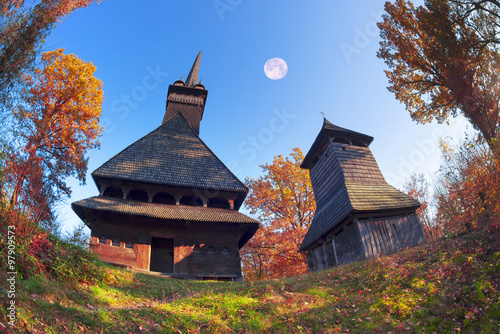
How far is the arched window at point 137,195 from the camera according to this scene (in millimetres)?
15234

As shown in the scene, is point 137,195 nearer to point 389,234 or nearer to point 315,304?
point 315,304

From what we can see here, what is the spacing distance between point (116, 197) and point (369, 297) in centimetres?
1297

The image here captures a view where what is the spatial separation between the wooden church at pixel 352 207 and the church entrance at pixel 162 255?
8268 mm

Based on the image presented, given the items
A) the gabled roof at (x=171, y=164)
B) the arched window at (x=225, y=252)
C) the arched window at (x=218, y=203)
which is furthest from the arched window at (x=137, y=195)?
the arched window at (x=225, y=252)

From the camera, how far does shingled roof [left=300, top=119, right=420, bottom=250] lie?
14.2m

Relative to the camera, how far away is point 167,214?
13.3m

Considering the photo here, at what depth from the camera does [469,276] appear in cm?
631

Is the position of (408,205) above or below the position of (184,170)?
below

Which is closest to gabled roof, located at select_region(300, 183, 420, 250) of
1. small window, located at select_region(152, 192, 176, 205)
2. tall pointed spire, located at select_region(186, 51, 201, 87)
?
small window, located at select_region(152, 192, 176, 205)

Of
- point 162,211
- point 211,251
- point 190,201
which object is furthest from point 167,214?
point 211,251

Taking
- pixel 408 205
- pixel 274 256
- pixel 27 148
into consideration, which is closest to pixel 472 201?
pixel 408 205

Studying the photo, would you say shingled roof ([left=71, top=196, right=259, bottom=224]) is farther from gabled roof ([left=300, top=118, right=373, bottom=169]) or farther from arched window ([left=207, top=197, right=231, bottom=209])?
gabled roof ([left=300, top=118, right=373, bottom=169])

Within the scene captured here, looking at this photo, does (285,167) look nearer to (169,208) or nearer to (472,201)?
(169,208)

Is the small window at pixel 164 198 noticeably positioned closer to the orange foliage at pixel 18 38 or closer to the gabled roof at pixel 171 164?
the gabled roof at pixel 171 164
